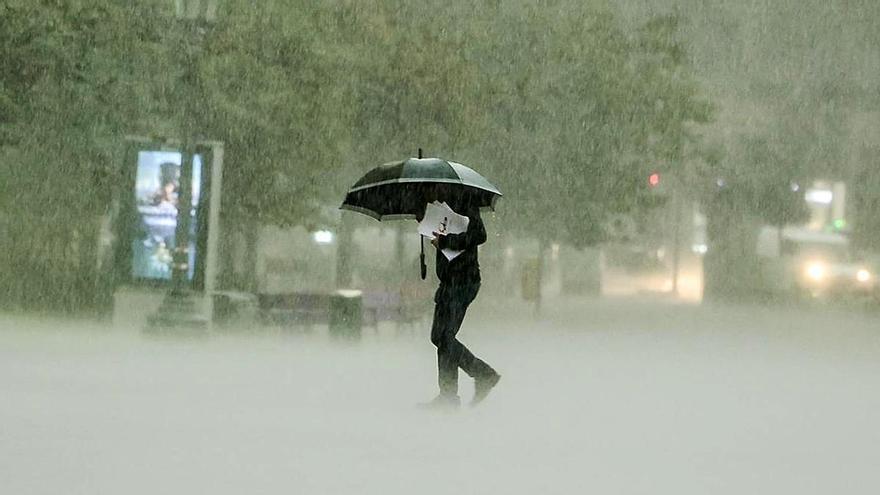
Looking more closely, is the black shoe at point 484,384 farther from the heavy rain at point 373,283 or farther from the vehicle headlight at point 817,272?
the vehicle headlight at point 817,272

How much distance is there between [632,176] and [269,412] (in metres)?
24.6

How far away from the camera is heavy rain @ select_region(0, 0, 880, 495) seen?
28.6ft

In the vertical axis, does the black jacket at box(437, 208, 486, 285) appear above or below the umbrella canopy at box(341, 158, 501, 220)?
below

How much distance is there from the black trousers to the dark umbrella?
0.49 m

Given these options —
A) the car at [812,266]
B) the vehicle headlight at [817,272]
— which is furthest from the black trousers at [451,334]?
the vehicle headlight at [817,272]

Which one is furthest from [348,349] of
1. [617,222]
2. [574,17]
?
[617,222]

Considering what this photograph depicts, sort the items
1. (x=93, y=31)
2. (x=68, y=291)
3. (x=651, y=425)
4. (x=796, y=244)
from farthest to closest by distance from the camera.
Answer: (x=796, y=244), (x=68, y=291), (x=93, y=31), (x=651, y=425)

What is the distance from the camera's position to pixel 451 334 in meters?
10.7

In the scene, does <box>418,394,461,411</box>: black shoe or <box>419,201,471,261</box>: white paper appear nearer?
<box>419,201,471,261</box>: white paper

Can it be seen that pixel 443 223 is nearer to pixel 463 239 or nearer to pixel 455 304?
pixel 463 239

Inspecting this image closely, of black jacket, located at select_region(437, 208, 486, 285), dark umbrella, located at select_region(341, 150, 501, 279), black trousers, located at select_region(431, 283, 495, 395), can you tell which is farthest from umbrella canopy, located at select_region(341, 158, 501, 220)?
black trousers, located at select_region(431, 283, 495, 395)

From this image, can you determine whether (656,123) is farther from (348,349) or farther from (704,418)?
(704,418)

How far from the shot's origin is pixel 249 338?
19453mm

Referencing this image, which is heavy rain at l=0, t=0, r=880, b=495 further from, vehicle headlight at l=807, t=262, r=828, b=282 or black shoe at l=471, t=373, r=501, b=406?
vehicle headlight at l=807, t=262, r=828, b=282
